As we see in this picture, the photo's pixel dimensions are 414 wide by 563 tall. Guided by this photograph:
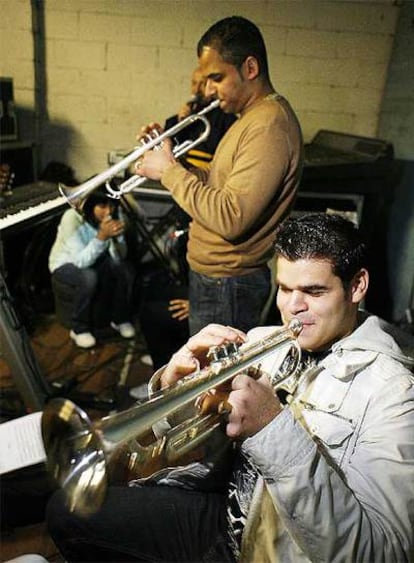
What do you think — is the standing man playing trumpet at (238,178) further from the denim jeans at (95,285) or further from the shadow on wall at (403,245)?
the shadow on wall at (403,245)

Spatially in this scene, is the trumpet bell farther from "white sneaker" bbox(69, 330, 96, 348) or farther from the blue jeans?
"white sneaker" bbox(69, 330, 96, 348)

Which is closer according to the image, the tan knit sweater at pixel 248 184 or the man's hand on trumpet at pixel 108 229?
the tan knit sweater at pixel 248 184

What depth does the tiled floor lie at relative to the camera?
2.09 metres

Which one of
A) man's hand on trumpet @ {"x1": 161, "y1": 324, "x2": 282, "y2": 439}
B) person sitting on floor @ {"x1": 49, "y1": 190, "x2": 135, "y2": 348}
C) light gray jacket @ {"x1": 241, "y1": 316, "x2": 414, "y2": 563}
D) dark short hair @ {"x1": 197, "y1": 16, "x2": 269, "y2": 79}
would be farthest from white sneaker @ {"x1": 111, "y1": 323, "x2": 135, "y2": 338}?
man's hand on trumpet @ {"x1": 161, "y1": 324, "x2": 282, "y2": 439}

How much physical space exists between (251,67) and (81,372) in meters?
1.68

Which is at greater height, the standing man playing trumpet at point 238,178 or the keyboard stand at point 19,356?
the standing man playing trumpet at point 238,178

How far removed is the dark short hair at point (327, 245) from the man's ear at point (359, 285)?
13 millimetres

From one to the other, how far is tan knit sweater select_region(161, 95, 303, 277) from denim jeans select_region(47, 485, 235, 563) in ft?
2.38

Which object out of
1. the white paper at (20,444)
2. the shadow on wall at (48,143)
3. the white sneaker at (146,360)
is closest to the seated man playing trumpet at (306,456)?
the white paper at (20,444)

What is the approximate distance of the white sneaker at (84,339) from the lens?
106 inches

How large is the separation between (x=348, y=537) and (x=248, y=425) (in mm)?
228

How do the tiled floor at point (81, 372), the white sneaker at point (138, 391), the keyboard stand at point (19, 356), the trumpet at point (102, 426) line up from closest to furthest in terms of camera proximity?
the trumpet at point (102, 426), the keyboard stand at point (19, 356), the tiled floor at point (81, 372), the white sneaker at point (138, 391)

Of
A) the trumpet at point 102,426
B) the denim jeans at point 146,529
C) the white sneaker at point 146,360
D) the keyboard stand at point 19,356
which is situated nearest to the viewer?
the trumpet at point 102,426

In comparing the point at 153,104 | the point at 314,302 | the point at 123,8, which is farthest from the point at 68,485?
the point at 153,104
